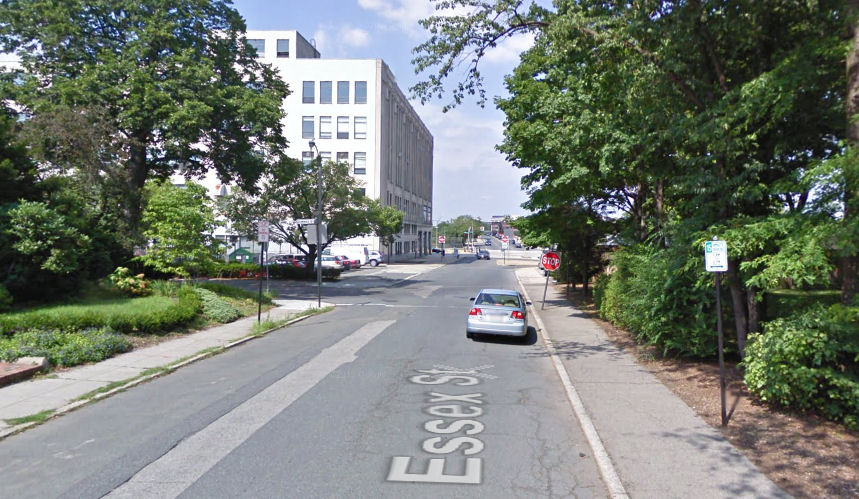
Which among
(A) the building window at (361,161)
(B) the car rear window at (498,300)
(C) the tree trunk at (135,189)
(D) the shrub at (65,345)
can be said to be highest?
(A) the building window at (361,161)

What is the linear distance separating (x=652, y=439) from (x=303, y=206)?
32879mm

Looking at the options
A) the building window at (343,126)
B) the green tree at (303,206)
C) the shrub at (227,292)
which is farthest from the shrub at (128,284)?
the building window at (343,126)

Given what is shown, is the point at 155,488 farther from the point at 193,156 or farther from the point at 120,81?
the point at 193,156

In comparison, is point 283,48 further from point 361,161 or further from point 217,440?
point 217,440

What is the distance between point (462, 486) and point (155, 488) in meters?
2.75

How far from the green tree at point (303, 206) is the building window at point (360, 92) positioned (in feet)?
89.2

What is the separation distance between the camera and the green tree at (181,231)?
17.2m

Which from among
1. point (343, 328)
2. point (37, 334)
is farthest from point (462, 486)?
point (343, 328)

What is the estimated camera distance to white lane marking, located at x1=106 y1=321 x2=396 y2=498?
200 inches

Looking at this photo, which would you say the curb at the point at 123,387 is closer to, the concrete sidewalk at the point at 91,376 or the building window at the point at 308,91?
the concrete sidewalk at the point at 91,376

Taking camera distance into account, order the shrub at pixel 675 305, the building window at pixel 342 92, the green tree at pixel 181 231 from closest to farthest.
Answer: the shrub at pixel 675 305 → the green tree at pixel 181 231 → the building window at pixel 342 92

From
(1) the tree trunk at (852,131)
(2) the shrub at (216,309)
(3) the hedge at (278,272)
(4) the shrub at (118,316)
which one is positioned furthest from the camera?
(3) the hedge at (278,272)

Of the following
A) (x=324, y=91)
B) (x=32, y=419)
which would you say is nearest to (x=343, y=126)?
(x=324, y=91)

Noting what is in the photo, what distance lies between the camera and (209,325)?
1565cm
